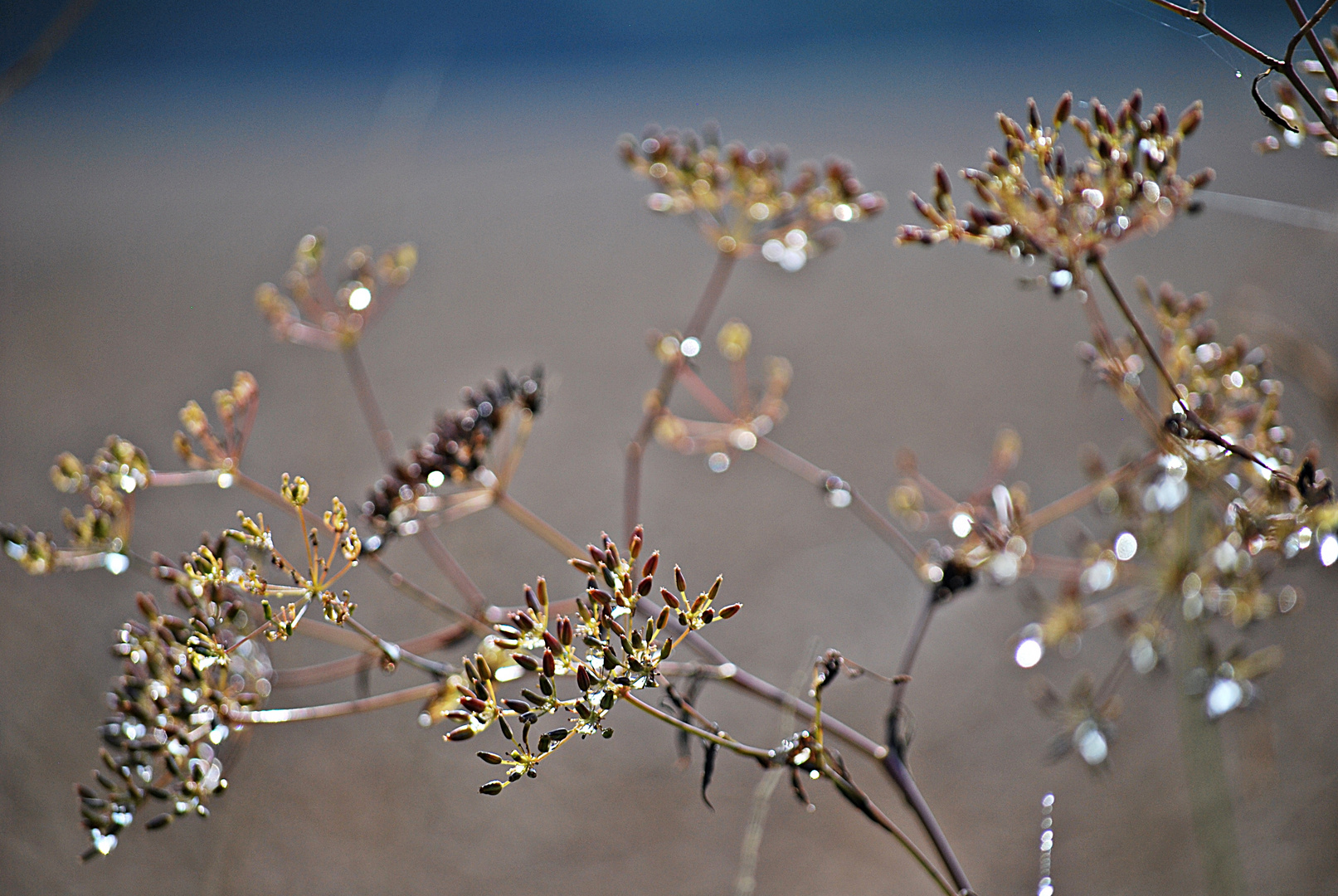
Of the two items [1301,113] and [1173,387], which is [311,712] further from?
[1301,113]

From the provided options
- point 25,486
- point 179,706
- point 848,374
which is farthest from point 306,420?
point 179,706

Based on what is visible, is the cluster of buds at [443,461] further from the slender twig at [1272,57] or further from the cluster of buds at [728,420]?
the slender twig at [1272,57]

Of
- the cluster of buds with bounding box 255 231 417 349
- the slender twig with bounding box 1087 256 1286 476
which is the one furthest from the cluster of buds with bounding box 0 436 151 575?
the slender twig with bounding box 1087 256 1286 476

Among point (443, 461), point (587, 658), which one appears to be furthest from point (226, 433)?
point (587, 658)

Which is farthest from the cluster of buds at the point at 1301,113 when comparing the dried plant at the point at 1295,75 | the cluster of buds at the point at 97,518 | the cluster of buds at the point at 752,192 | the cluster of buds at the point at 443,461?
the cluster of buds at the point at 97,518

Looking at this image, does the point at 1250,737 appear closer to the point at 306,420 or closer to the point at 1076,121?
the point at 1076,121

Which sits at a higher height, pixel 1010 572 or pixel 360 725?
pixel 1010 572
